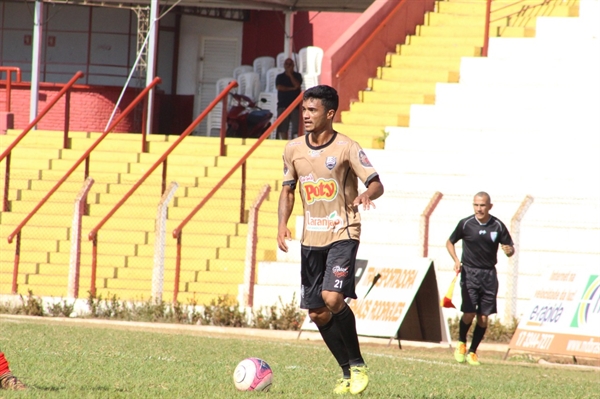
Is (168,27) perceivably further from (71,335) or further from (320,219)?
(320,219)

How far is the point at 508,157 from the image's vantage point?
19766 mm

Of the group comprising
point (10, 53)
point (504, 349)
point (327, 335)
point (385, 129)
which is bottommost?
point (504, 349)

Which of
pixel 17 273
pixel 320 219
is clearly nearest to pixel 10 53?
pixel 17 273

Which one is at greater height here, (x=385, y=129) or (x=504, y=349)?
(x=385, y=129)

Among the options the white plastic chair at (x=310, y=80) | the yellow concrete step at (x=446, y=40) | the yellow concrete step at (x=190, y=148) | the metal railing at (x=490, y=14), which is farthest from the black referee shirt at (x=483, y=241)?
the white plastic chair at (x=310, y=80)

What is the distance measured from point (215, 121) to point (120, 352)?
1663 centimetres

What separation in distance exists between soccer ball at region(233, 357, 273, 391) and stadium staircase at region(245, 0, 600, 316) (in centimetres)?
707

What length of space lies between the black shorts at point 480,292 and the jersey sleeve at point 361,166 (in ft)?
18.8

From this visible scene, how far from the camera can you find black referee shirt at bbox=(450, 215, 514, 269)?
13.7m

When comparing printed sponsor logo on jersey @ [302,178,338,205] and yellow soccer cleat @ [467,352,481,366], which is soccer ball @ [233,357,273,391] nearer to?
printed sponsor logo on jersey @ [302,178,338,205]

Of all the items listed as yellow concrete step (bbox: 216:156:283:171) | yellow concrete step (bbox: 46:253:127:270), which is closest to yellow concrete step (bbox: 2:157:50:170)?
yellow concrete step (bbox: 216:156:283:171)

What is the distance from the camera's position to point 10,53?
2950 centimetres

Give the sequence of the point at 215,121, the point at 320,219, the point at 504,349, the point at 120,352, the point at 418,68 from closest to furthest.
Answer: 1. the point at 320,219
2. the point at 120,352
3. the point at 504,349
4. the point at 418,68
5. the point at 215,121

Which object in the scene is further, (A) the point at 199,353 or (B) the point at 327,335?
(A) the point at 199,353
